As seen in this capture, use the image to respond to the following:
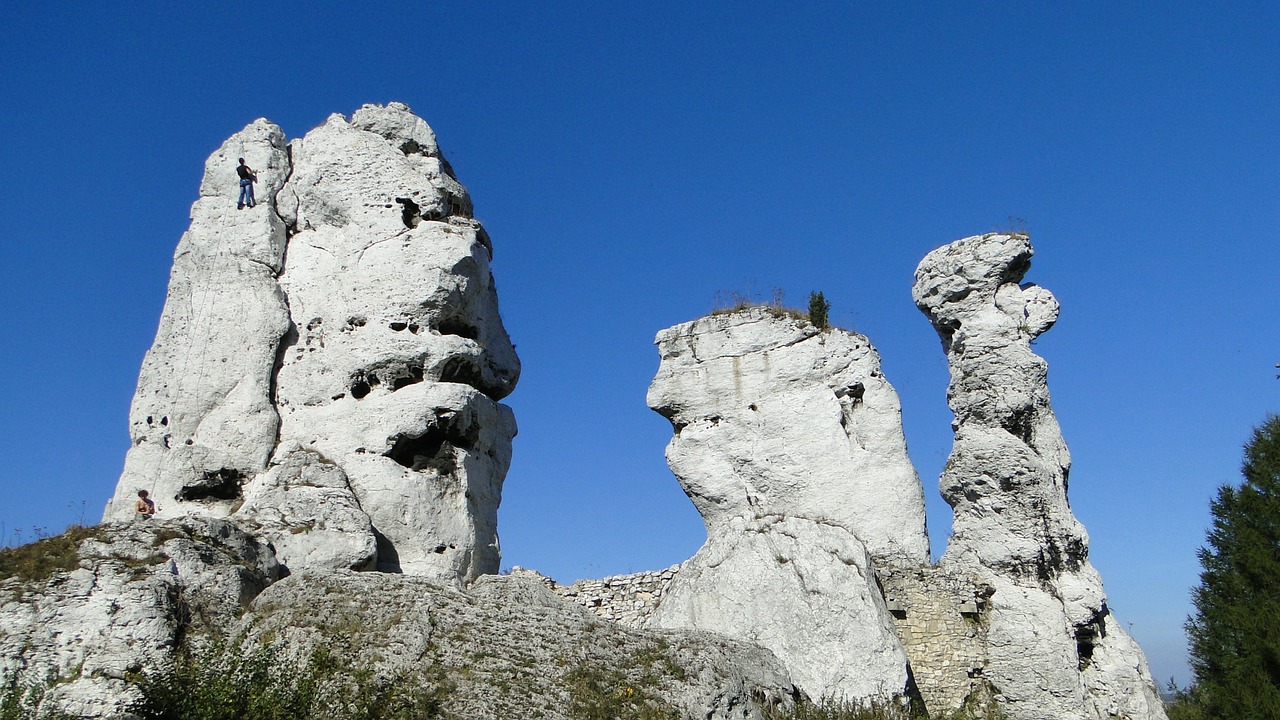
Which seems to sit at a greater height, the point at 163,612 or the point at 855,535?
the point at 855,535

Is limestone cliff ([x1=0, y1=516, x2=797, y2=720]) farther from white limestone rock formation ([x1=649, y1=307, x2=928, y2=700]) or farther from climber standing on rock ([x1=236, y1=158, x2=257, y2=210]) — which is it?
climber standing on rock ([x1=236, y1=158, x2=257, y2=210])

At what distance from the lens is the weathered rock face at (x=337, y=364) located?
14.1 metres

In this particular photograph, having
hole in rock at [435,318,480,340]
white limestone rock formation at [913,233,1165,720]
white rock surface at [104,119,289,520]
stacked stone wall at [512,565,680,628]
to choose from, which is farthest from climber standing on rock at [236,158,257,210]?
white limestone rock formation at [913,233,1165,720]

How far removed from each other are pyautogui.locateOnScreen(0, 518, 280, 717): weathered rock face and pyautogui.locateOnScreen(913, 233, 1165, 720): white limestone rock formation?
31.3ft

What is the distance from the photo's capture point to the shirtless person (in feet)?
45.1

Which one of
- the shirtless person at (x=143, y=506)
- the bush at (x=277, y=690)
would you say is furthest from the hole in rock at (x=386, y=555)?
the bush at (x=277, y=690)

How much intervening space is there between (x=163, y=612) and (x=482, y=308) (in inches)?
277

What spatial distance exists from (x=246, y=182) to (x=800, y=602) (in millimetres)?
10187

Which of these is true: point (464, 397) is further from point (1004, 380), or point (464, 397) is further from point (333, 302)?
point (1004, 380)

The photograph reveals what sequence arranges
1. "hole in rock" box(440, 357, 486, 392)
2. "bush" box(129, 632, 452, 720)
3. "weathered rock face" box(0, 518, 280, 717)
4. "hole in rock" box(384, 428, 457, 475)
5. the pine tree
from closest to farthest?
"bush" box(129, 632, 452, 720) < "weathered rock face" box(0, 518, 280, 717) < "hole in rock" box(384, 428, 457, 475) < "hole in rock" box(440, 357, 486, 392) < the pine tree

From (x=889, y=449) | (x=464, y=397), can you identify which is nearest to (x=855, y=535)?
(x=889, y=449)

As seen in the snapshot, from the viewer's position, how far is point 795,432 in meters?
16.3

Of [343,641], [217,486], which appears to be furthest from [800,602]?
[217,486]

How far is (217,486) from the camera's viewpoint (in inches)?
569
